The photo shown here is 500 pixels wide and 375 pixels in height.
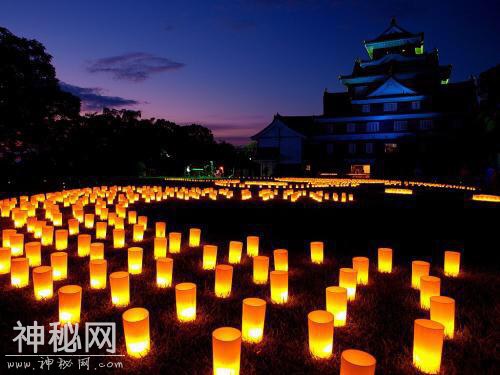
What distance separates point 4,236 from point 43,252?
523 mm

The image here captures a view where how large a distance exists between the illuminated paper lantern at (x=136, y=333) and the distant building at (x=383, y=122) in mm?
25241

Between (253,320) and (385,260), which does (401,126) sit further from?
(253,320)

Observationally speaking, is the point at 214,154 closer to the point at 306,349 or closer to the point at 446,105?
the point at 446,105

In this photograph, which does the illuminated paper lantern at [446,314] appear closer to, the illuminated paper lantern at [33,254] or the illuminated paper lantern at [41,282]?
the illuminated paper lantern at [41,282]

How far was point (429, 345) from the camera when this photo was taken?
7.27 feet

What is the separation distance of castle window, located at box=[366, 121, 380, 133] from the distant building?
7cm

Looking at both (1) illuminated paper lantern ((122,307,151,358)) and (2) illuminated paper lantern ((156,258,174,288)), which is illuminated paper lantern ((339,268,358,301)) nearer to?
(2) illuminated paper lantern ((156,258,174,288))

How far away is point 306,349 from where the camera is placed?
8.07 ft

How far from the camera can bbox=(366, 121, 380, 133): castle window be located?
1145 inches

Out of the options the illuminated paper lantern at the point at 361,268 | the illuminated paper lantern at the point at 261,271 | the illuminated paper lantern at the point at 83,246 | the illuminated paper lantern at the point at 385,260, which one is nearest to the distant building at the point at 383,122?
the illuminated paper lantern at the point at 385,260

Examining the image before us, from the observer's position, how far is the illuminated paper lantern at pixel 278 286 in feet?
10.6

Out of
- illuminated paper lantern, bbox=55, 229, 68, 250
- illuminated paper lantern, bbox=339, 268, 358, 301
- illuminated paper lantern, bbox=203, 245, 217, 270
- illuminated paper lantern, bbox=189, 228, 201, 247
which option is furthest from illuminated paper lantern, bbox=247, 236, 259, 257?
illuminated paper lantern, bbox=55, 229, 68, 250

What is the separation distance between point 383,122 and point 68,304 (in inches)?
1151

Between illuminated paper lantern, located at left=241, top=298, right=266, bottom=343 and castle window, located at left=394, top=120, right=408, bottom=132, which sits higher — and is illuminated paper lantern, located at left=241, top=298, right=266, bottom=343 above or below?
below
